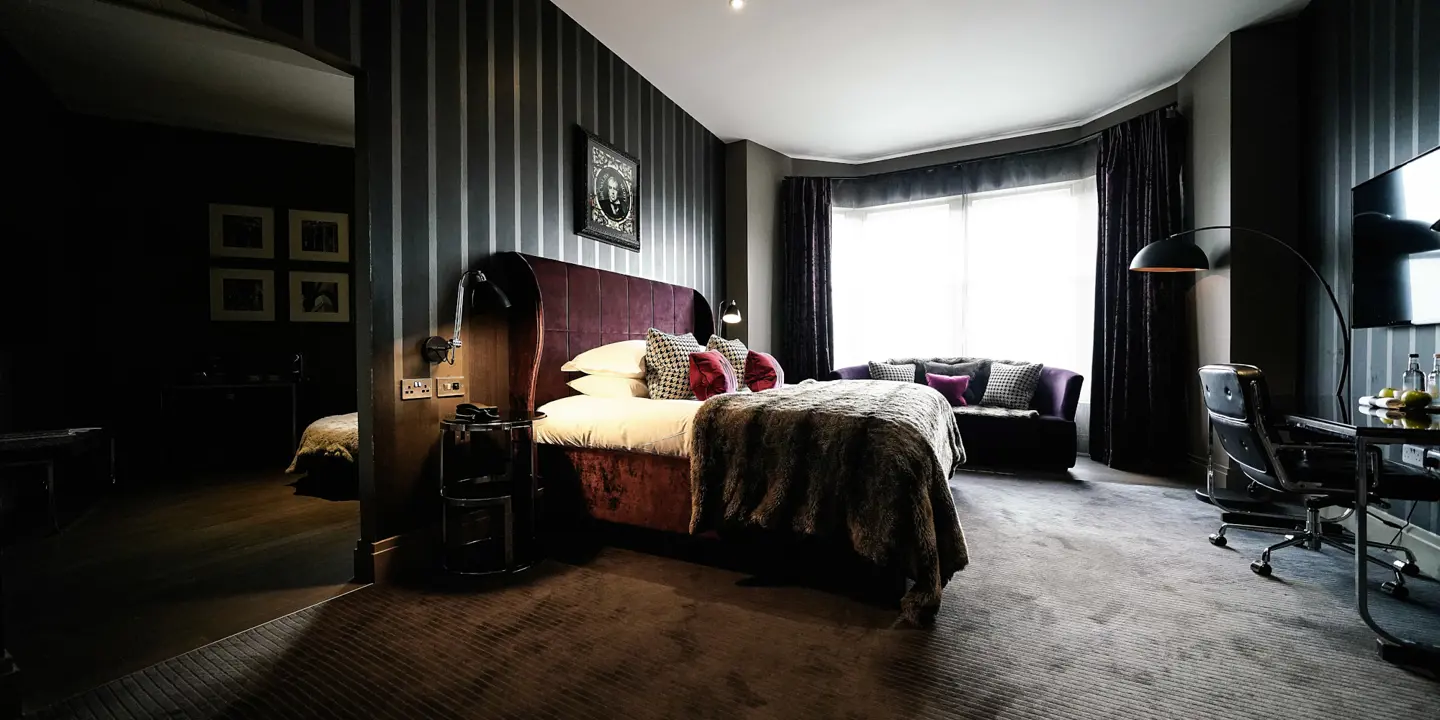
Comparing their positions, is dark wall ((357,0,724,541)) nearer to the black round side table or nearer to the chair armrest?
the black round side table

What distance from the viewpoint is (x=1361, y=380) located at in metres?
2.99

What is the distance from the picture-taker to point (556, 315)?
318 cm

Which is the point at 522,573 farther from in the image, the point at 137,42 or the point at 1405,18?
the point at 1405,18

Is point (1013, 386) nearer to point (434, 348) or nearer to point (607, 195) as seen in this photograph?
point (607, 195)

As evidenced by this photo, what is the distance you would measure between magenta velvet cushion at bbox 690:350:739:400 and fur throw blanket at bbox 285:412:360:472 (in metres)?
2.32

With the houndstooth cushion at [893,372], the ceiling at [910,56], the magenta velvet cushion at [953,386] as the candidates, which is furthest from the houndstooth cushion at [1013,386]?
the ceiling at [910,56]

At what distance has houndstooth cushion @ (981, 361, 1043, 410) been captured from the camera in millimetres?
4922

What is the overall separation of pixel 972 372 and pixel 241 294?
6664 mm

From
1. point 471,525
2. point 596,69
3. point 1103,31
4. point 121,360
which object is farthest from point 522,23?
point 121,360

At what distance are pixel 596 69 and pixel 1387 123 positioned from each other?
440 centimetres

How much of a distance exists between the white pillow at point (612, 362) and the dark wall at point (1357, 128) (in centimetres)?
377

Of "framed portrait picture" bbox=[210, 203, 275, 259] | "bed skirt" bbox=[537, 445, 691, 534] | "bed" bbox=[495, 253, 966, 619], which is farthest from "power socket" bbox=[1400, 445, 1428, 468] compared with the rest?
"framed portrait picture" bbox=[210, 203, 275, 259]

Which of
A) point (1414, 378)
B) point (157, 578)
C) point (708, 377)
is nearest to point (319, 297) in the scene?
point (157, 578)

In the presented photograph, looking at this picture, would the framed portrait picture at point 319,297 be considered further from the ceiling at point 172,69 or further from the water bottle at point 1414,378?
the water bottle at point 1414,378
